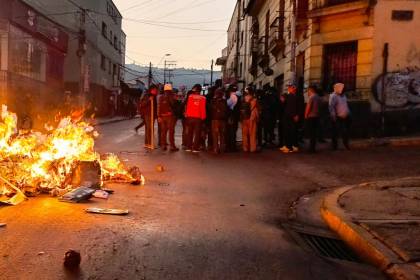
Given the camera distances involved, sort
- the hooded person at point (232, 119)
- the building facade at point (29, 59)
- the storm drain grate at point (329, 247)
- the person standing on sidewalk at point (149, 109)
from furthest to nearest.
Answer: the building facade at point (29, 59), the person standing on sidewalk at point (149, 109), the hooded person at point (232, 119), the storm drain grate at point (329, 247)

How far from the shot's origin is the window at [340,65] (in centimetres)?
1823

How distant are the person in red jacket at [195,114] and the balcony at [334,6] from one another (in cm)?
Answer: 618

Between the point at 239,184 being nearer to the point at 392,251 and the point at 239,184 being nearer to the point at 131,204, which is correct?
the point at 131,204

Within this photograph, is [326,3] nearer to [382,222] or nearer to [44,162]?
[44,162]

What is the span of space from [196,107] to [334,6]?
6796 millimetres

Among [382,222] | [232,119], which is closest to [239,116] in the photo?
[232,119]

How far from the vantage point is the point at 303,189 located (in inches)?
369

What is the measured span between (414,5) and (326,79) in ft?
12.8

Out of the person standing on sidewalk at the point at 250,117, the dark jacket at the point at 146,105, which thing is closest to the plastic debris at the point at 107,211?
the person standing on sidewalk at the point at 250,117

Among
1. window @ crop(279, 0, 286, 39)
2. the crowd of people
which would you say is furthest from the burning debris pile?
window @ crop(279, 0, 286, 39)

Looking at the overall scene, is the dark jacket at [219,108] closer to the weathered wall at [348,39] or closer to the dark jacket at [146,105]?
the dark jacket at [146,105]

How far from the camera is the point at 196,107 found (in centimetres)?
1498

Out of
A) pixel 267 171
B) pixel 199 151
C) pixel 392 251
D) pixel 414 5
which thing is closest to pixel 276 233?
pixel 392 251

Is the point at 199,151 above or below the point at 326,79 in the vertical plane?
below
